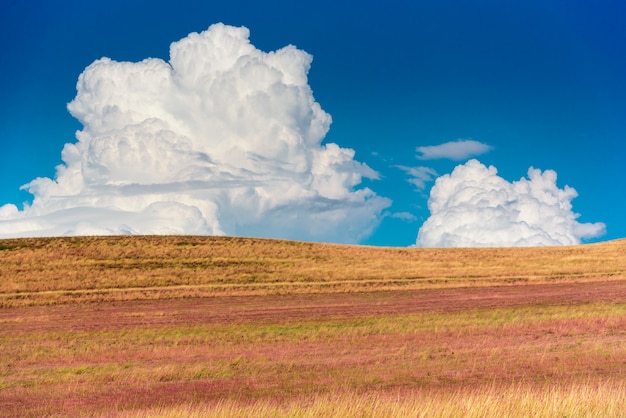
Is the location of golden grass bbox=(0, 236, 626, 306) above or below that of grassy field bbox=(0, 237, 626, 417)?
above

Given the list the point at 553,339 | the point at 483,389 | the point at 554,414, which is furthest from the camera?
the point at 553,339

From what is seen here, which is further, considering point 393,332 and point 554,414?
point 393,332

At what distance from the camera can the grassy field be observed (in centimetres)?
1359

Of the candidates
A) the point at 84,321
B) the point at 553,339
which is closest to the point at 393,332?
the point at 553,339

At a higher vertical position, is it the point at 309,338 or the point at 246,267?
the point at 246,267

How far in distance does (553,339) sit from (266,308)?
60.3ft

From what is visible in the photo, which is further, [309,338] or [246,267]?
[246,267]

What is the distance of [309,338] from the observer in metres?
23.4

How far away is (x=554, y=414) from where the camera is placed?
927 cm

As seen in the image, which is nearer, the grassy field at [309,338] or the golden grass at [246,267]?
the grassy field at [309,338]

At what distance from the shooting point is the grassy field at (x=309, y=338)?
13.6 meters

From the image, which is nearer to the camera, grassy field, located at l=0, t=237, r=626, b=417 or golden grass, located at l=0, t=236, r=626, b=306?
grassy field, located at l=0, t=237, r=626, b=417

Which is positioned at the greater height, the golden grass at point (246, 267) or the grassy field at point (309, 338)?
the golden grass at point (246, 267)

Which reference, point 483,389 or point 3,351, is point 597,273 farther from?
point 3,351
